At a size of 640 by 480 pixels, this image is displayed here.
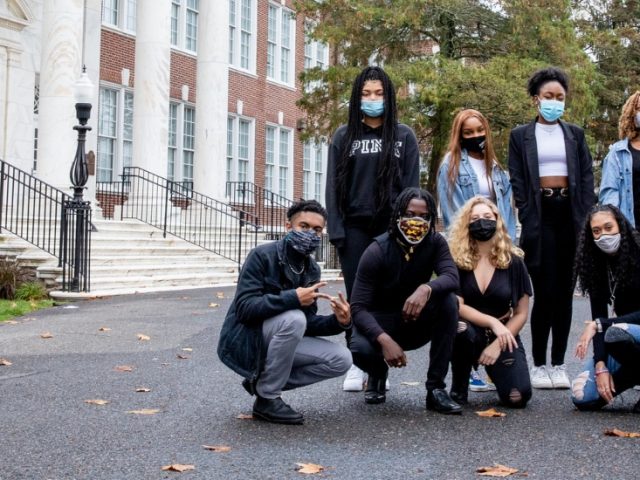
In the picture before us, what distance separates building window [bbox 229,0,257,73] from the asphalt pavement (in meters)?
20.8

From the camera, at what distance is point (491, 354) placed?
6.38m

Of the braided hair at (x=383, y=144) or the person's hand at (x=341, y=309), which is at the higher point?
the braided hair at (x=383, y=144)

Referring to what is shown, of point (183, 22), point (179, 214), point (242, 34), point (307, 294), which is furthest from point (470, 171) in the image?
point (242, 34)

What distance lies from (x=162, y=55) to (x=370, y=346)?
1636cm

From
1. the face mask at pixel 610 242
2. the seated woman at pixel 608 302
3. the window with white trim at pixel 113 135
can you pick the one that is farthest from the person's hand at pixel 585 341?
the window with white trim at pixel 113 135

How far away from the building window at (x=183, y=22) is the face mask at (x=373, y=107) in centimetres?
2019

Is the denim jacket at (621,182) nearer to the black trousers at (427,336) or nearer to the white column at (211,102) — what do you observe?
the black trousers at (427,336)

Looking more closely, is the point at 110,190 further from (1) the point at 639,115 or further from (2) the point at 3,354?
(1) the point at 639,115

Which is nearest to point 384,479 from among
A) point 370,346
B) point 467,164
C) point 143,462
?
point 143,462

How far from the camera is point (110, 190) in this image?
23016 mm

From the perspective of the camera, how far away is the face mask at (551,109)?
7.08m

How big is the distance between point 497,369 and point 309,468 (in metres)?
2.01

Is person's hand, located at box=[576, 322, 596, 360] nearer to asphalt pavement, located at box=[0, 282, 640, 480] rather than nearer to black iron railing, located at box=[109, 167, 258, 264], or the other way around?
asphalt pavement, located at box=[0, 282, 640, 480]

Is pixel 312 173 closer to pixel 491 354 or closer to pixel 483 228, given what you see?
pixel 483 228
